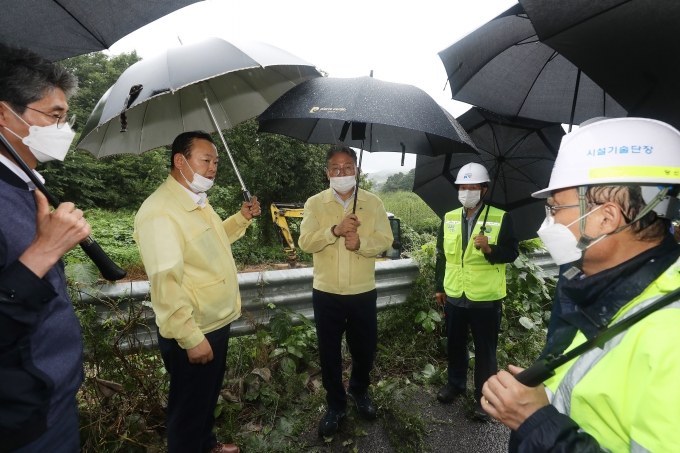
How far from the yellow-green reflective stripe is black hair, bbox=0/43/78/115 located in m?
2.28

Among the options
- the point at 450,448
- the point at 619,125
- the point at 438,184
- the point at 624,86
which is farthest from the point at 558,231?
the point at 438,184

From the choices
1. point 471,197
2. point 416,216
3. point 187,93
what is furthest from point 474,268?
point 416,216

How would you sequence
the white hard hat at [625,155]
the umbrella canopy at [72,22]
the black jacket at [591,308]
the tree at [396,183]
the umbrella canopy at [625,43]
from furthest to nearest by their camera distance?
1. the tree at [396,183]
2. the umbrella canopy at [72,22]
3. the umbrella canopy at [625,43]
4. the white hard hat at [625,155]
5. the black jacket at [591,308]

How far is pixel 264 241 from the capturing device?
16.3 m

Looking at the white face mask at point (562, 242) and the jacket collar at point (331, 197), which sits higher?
the white face mask at point (562, 242)

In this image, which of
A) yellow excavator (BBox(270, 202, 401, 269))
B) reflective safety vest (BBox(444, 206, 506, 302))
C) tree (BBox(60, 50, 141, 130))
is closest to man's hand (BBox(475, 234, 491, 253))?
reflective safety vest (BBox(444, 206, 506, 302))

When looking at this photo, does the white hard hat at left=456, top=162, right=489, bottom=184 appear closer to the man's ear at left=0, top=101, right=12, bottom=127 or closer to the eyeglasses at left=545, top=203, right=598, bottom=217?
the eyeglasses at left=545, top=203, right=598, bottom=217

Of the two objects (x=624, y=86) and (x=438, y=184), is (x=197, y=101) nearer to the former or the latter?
(x=438, y=184)

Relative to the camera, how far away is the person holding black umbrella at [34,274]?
1225 millimetres

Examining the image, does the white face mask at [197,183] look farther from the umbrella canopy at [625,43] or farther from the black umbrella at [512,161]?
the black umbrella at [512,161]

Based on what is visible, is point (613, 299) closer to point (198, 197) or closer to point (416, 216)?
point (198, 197)

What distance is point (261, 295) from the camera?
325 cm

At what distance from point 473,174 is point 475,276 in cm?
93

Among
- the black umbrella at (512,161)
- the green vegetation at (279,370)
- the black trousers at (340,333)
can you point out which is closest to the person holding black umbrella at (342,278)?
the black trousers at (340,333)
